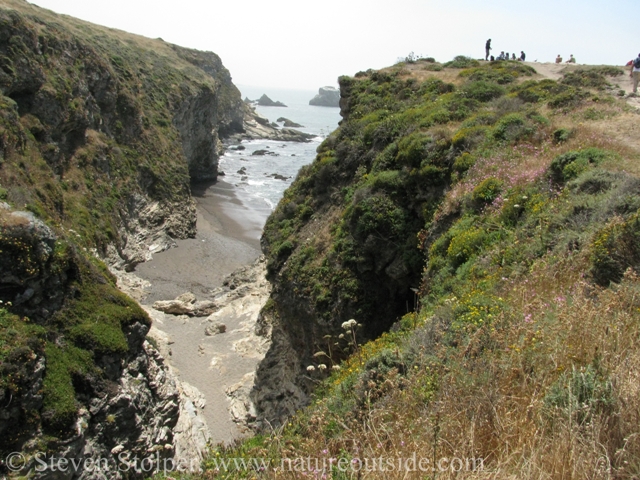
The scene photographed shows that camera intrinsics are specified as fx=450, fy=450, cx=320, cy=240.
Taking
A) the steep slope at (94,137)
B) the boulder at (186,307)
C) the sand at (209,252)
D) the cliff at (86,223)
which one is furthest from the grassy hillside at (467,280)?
the steep slope at (94,137)

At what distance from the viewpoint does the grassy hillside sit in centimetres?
416

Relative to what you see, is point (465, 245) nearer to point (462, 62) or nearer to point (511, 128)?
point (511, 128)

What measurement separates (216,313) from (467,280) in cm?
2593

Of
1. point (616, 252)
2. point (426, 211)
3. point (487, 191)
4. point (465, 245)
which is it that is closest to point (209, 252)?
point (426, 211)

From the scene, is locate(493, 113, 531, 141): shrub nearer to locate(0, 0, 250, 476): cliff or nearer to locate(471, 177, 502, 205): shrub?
locate(471, 177, 502, 205): shrub

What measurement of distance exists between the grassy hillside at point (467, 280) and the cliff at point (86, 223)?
3696mm

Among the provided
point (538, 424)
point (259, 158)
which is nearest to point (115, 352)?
point (538, 424)

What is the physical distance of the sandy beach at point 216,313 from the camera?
25.9 metres

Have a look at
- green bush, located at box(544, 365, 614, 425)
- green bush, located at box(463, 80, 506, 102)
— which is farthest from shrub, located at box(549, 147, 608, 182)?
green bush, located at box(463, 80, 506, 102)

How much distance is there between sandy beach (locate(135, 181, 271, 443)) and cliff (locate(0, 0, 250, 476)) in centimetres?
217

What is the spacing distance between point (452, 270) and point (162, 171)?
49852 mm

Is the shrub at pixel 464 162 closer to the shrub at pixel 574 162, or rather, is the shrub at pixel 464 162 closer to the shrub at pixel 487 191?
the shrub at pixel 487 191

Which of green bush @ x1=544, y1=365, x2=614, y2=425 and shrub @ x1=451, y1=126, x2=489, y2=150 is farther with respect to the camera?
shrub @ x1=451, y1=126, x2=489, y2=150

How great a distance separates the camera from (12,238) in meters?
15.6
